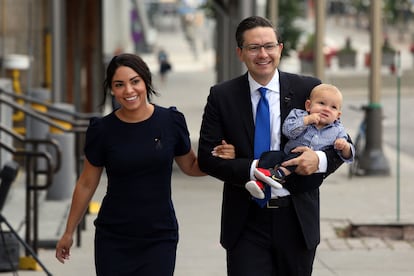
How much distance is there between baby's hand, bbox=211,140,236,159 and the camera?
5.91 metres

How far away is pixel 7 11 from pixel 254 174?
42.6ft

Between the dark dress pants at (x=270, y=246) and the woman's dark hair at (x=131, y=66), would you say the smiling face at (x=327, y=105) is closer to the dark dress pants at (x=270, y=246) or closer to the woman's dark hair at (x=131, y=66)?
the dark dress pants at (x=270, y=246)

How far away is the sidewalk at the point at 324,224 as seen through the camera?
10.7m

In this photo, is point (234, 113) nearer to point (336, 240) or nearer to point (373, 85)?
point (336, 240)

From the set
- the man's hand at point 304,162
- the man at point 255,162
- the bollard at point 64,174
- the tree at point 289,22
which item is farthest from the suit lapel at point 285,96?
the tree at point 289,22

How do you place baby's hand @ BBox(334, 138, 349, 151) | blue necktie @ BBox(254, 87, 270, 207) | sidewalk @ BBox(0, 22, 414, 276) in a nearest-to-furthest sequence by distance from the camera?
baby's hand @ BBox(334, 138, 349, 151) < blue necktie @ BBox(254, 87, 270, 207) < sidewalk @ BBox(0, 22, 414, 276)

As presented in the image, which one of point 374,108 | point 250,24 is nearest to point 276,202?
point 250,24

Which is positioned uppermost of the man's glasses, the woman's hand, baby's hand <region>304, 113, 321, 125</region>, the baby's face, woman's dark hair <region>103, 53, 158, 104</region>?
the man's glasses

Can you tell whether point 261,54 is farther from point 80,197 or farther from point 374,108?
point 374,108

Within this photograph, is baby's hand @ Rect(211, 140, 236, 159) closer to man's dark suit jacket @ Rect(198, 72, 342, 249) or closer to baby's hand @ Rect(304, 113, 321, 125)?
man's dark suit jacket @ Rect(198, 72, 342, 249)

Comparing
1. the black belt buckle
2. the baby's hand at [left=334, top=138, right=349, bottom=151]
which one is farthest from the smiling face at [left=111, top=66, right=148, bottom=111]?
the baby's hand at [left=334, top=138, right=349, bottom=151]

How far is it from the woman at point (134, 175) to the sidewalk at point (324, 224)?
424cm

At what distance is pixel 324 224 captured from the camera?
13242mm

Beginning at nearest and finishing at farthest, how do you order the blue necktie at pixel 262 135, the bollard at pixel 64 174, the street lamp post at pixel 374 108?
the blue necktie at pixel 262 135
the bollard at pixel 64 174
the street lamp post at pixel 374 108
